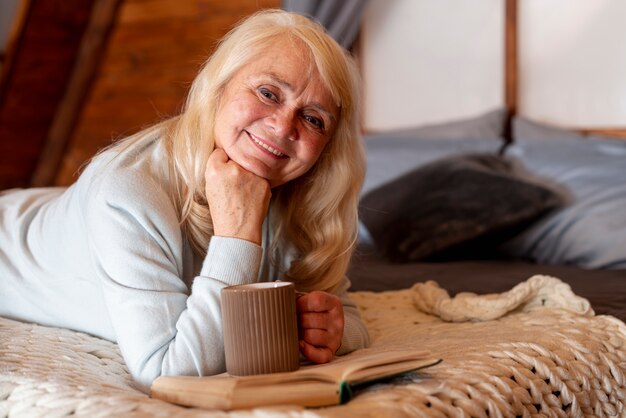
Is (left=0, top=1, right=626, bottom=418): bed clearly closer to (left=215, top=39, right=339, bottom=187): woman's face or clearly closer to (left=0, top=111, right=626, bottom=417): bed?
(left=0, top=111, right=626, bottom=417): bed

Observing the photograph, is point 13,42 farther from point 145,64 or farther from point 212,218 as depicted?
point 212,218

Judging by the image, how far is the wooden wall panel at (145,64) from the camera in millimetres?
3828

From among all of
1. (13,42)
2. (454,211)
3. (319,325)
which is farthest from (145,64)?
(319,325)

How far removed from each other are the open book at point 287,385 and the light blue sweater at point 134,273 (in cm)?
15

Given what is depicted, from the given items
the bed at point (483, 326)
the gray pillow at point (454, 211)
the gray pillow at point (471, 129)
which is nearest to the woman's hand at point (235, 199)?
the bed at point (483, 326)

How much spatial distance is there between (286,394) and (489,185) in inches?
60.0

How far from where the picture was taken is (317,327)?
46.9 inches

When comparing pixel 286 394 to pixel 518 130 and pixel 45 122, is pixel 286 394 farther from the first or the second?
pixel 45 122

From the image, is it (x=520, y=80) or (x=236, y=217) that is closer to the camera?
(x=236, y=217)

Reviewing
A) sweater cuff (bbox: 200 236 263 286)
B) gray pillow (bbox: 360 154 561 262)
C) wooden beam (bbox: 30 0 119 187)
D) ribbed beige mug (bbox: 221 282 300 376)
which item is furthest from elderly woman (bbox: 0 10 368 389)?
wooden beam (bbox: 30 0 119 187)

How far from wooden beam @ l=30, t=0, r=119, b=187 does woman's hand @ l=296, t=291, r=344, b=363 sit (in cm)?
329

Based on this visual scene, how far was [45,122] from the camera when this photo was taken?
4.33m

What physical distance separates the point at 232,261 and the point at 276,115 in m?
0.26

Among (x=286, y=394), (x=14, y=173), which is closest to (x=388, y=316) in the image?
(x=286, y=394)
